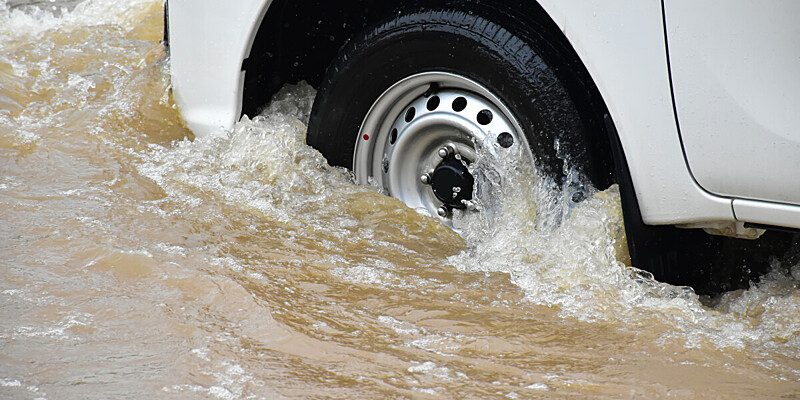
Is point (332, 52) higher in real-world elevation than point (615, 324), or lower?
higher

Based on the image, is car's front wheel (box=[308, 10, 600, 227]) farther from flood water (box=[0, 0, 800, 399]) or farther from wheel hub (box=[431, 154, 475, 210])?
flood water (box=[0, 0, 800, 399])

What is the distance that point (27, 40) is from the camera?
5.80 metres

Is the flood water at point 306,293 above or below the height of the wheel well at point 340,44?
below

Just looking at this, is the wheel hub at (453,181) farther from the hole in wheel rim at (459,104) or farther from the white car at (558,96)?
the hole in wheel rim at (459,104)

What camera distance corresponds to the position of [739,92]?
2.53m

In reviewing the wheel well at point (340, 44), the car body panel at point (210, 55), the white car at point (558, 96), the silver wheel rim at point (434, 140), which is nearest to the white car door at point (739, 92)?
the white car at point (558, 96)

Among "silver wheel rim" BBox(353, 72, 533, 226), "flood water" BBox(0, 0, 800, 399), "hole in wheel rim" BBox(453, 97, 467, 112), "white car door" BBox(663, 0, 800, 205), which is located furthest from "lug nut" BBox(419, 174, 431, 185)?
"white car door" BBox(663, 0, 800, 205)

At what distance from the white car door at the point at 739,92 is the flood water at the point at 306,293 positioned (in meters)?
0.43

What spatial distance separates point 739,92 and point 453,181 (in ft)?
3.68

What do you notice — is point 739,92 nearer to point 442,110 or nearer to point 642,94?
point 642,94

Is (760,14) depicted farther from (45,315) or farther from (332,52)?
(45,315)

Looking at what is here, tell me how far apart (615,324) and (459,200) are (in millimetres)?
811

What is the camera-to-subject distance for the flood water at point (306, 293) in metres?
2.48

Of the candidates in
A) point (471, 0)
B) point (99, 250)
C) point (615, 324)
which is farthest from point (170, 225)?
point (615, 324)
